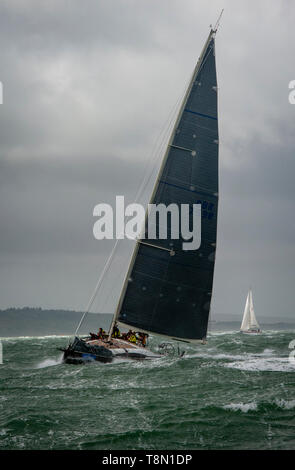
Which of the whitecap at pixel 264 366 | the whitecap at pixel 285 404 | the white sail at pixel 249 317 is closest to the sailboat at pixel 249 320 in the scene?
the white sail at pixel 249 317

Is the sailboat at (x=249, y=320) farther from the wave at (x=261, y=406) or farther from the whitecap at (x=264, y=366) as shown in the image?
the wave at (x=261, y=406)

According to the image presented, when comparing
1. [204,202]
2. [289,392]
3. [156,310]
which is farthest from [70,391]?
[204,202]

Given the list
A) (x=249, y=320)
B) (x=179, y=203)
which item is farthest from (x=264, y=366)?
(x=249, y=320)

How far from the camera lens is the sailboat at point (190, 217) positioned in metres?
25.8

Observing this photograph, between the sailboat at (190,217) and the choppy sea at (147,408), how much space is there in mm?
3791

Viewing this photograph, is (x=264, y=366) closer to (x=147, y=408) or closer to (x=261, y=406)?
(x=261, y=406)

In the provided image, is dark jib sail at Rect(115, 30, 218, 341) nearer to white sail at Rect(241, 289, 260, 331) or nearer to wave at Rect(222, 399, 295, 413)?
wave at Rect(222, 399, 295, 413)

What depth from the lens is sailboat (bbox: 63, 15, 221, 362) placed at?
25812 mm

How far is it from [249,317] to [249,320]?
779 mm

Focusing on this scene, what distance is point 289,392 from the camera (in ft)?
53.3

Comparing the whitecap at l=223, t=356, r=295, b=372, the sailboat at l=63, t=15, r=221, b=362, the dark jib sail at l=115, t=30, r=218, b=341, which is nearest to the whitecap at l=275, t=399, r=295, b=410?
the whitecap at l=223, t=356, r=295, b=372

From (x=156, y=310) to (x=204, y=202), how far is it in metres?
6.57
